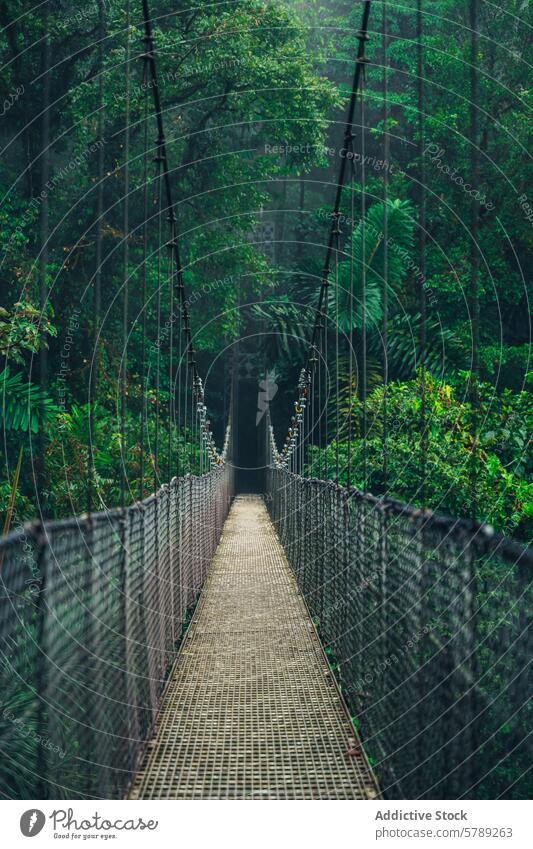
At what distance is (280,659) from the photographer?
504 centimetres

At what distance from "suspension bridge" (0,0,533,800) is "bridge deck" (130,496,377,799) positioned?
0.01m

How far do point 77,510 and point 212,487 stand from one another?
53.2 inches

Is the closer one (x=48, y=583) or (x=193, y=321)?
(x=48, y=583)

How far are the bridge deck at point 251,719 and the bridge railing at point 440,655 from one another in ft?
0.47

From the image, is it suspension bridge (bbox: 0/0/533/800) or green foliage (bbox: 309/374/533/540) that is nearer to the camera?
suspension bridge (bbox: 0/0/533/800)

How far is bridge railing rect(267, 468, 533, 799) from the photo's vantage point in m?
2.09

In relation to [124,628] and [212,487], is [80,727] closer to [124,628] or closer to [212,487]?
[124,628]

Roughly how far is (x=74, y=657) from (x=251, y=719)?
4.85ft

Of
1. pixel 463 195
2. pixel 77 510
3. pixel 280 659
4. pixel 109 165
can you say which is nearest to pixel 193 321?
pixel 109 165

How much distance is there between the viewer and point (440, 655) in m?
2.51
